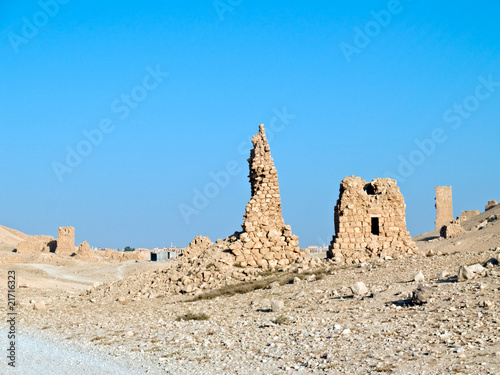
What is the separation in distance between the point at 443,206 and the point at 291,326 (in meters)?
35.9

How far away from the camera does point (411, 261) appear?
555 inches

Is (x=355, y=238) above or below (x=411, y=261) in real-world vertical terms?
above

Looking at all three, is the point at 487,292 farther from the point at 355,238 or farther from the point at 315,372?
the point at 355,238

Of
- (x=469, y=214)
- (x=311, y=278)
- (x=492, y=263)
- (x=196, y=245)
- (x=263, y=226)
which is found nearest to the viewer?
(x=492, y=263)

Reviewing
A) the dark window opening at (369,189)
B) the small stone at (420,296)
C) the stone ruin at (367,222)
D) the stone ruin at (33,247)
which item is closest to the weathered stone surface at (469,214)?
the dark window opening at (369,189)

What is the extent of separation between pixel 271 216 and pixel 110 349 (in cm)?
892

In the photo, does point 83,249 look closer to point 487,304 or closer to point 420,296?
point 420,296

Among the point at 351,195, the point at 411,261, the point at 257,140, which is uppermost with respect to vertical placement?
the point at 257,140

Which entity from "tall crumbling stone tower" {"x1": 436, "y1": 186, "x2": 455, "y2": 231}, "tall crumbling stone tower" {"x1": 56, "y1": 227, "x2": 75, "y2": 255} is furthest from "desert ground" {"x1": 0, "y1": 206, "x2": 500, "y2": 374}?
"tall crumbling stone tower" {"x1": 56, "y1": 227, "x2": 75, "y2": 255}

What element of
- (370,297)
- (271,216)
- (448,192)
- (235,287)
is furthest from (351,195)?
(448,192)

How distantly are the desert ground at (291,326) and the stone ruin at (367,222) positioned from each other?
1.50 m

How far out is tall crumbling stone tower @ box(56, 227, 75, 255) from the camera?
44.7 meters

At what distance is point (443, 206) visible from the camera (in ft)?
139

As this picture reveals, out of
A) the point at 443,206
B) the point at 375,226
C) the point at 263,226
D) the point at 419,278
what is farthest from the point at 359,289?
the point at 443,206
